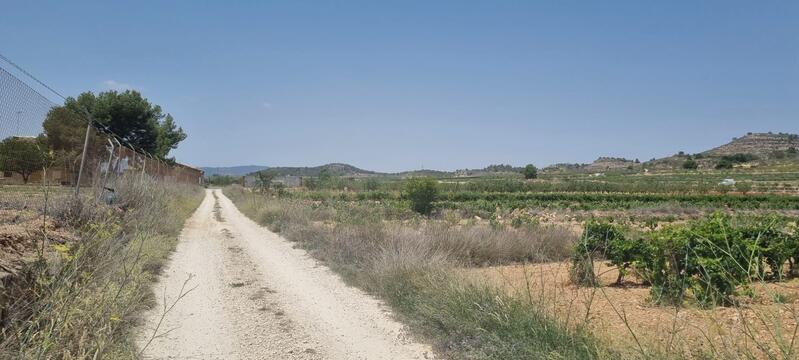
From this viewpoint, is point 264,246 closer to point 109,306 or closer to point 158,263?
point 158,263

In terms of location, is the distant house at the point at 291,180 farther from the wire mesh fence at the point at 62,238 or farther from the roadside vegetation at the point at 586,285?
the wire mesh fence at the point at 62,238

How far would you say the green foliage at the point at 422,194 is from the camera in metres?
34.3

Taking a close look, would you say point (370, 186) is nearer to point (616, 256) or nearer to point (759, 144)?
point (616, 256)

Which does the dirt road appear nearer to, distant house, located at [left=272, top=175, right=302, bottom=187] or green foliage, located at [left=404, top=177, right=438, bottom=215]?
green foliage, located at [left=404, top=177, right=438, bottom=215]

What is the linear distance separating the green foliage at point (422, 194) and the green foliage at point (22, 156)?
27366mm

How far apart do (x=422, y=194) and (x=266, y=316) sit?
27.0m

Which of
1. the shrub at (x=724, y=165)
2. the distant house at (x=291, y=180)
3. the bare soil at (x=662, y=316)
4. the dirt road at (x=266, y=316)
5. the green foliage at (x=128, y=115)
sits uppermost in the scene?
the green foliage at (x=128, y=115)

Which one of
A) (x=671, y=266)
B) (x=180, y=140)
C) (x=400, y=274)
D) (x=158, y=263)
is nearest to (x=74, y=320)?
(x=400, y=274)

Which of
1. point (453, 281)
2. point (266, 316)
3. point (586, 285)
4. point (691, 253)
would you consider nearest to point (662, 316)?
point (691, 253)

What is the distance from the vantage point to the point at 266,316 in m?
7.63

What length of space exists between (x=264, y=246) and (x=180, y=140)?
5124cm

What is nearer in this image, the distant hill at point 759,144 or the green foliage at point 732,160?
the green foliage at point 732,160

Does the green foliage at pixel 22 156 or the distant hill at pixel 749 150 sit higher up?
the distant hill at pixel 749 150

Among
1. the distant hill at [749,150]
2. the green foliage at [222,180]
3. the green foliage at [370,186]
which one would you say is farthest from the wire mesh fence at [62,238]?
the distant hill at [749,150]
